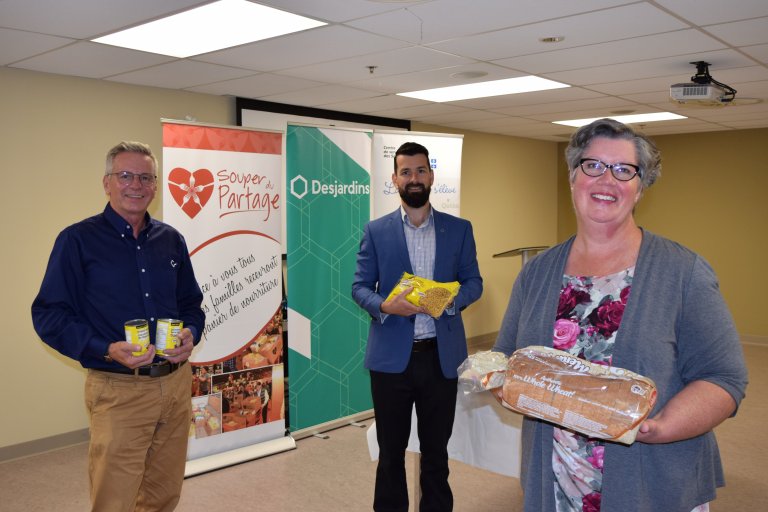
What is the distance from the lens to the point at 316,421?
5031 millimetres

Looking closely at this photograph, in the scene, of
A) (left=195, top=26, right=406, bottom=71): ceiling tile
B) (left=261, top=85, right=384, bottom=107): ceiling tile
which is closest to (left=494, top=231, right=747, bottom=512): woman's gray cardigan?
(left=195, top=26, right=406, bottom=71): ceiling tile

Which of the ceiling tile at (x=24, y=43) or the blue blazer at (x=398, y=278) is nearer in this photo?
the blue blazer at (x=398, y=278)

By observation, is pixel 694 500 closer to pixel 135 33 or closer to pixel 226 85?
pixel 135 33

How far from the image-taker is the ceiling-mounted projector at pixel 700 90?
4.38 m

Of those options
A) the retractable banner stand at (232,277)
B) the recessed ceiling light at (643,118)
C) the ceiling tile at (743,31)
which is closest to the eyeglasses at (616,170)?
the ceiling tile at (743,31)

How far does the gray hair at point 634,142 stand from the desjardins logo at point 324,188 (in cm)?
339

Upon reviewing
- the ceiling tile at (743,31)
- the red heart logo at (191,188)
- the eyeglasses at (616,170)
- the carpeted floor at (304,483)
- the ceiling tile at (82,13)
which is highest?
the ceiling tile at (743,31)

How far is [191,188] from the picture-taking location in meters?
4.16

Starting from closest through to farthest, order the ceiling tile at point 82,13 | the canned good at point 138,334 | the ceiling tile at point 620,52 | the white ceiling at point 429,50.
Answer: the canned good at point 138,334 → the ceiling tile at point 82,13 → the white ceiling at point 429,50 → the ceiling tile at point 620,52

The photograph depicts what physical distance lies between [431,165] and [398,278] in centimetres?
227

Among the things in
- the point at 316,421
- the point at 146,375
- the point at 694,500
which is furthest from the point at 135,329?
the point at 316,421

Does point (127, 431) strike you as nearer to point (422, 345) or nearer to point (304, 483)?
point (422, 345)

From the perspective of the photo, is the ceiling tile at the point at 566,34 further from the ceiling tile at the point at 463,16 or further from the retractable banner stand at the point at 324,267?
the retractable banner stand at the point at 324,267

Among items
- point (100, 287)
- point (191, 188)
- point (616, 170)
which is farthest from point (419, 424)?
point (191, 188)
